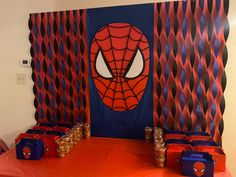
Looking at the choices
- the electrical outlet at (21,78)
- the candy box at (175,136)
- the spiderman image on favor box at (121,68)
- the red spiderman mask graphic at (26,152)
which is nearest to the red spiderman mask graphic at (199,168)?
the candy box at (175,136)

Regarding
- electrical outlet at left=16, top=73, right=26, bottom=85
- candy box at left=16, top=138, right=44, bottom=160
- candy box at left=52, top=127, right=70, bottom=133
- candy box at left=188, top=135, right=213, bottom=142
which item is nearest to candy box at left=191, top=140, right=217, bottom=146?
candy box at left=188, top=135, right=213, bottom=142

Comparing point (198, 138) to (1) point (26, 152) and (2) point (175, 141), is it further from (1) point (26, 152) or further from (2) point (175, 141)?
(1) point (26, 152)

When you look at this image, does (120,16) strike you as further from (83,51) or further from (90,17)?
(83,51)

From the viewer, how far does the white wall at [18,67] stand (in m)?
2.05

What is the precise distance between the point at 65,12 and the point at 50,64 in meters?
0.53

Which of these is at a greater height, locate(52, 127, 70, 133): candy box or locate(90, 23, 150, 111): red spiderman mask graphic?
locate(90, 23, 150, 111): red spiderman mask graphic

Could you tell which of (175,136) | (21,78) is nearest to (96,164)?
(175,136)

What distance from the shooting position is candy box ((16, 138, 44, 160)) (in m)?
1.68

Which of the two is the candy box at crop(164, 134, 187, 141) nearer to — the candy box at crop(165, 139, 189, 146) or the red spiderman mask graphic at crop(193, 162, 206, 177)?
the candy box at crop(165, 139, 189, 146)

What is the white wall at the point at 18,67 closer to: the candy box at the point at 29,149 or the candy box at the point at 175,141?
the candy box at the point at 175,141

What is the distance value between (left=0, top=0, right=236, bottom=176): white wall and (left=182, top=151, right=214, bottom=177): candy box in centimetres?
65

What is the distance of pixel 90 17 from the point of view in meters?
2.03

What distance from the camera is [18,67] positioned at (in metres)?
2.29

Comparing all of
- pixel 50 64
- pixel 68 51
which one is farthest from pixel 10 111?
pixel 68 51
